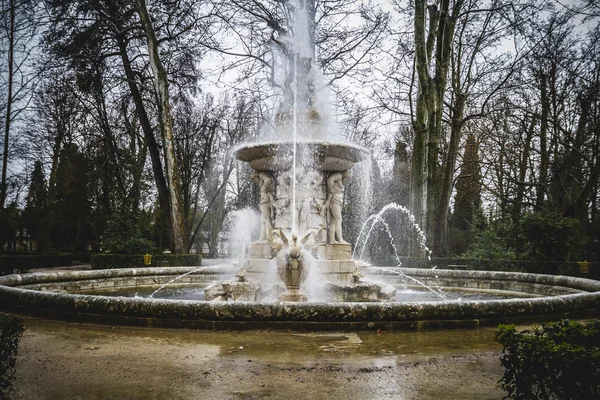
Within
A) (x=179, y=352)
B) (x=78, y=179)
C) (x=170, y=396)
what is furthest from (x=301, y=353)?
(x=78, y=179)

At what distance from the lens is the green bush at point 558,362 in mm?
2447

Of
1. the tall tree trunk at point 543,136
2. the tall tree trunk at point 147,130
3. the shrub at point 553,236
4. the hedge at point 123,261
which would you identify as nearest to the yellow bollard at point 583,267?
the shrub at point 553,236

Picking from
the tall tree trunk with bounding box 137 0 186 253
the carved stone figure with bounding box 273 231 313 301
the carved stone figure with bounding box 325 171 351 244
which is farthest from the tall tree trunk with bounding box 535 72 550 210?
the carved stone figure with bounding box 273 231 313 301

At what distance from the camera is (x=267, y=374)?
4.11 meters

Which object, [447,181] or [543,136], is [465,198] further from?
[447,181]

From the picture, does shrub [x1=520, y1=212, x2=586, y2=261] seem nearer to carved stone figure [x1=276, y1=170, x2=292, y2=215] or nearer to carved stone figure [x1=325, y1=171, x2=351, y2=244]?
carved stone figure [x1=325, y1=171, x2=351, y2=244]

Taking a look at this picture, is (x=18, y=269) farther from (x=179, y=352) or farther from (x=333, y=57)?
(x=179, y=352)

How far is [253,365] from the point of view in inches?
173

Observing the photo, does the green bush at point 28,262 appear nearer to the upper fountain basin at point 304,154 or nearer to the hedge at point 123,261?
A: the hedge at point 123,261

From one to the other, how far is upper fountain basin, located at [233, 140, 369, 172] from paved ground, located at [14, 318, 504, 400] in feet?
15.3

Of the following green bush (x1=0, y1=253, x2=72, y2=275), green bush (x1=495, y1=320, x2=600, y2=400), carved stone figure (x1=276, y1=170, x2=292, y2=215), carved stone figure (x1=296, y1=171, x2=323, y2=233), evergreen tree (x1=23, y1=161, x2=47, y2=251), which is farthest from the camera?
evergreen tree (x1=23, y1=161, x2=47, y2=251)

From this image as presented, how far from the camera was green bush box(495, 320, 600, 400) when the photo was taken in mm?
2447

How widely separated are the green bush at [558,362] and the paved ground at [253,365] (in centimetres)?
A: 92

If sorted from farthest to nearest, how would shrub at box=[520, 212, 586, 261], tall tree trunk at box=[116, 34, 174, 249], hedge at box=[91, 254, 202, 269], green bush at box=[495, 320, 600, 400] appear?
tall tree trunk at box=[116, 34, 174, 249] < hedge at box=[91, 254, 202, 269] < shrub at box=[520, 212, 586, 261] < green bush at box=[495, 320, 600, 400]
